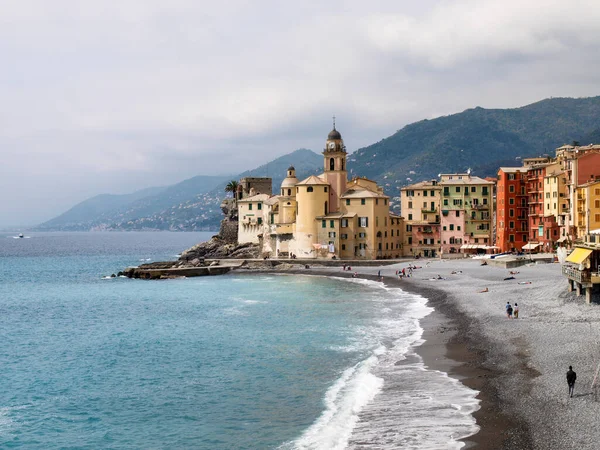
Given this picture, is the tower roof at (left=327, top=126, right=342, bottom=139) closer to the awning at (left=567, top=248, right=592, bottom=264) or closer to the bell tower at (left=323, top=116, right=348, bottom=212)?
the bell tower at (left=323, top=116, right=348, bottom=212)

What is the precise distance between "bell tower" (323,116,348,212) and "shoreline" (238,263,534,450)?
4146 cm

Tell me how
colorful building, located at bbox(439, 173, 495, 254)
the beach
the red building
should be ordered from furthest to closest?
1. colorful building, located at bbox(439, 173, 495, 254)
2. the red building
3. the beach

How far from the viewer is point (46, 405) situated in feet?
108

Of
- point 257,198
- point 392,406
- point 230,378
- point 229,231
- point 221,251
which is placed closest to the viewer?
point 392,406

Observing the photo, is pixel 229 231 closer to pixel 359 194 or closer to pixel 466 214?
pixel 359 194

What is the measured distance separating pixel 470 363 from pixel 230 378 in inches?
505

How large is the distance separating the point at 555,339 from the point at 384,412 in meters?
13.6

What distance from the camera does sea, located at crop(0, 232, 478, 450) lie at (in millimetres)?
26969

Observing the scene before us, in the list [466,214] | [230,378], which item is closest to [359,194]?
[466,214]

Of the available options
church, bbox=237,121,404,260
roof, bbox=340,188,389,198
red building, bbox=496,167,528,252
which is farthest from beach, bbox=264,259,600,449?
roof, bbox=340,188,389,198

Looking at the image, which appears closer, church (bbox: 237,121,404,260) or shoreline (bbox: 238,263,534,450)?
shoreline (bbox: 238,263,534,450)

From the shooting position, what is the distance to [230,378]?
36625mm

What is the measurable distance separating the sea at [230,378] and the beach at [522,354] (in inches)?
47.7

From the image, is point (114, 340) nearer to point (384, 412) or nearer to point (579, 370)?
point (384, 412)
